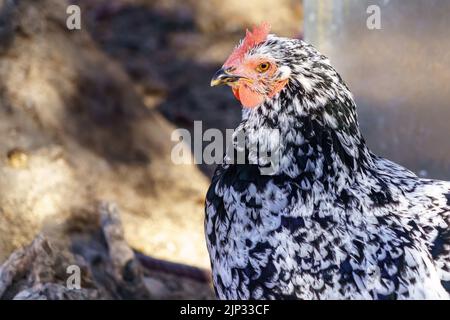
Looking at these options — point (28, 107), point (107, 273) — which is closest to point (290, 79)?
point (107, 273)

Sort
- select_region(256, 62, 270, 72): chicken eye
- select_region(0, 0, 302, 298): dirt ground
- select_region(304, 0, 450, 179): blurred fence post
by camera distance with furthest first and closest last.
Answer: select_region(0, 0, 302, 298): dirt ground < select_region(304, 0, 450, 179): blurred fence post < select_region(256, 62, 270, 72): chicken eye

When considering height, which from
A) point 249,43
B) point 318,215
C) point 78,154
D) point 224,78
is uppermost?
point 249,43

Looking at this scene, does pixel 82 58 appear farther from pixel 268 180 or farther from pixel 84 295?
pixel 268 180

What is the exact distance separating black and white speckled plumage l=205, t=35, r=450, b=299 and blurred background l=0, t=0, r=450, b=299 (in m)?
0.99

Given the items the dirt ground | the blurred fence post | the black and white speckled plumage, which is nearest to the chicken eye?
the black and white speckled plumage

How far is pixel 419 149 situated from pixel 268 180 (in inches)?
53.2

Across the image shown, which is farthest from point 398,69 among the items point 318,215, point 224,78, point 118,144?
point 118,144

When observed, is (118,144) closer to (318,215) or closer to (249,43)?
(249,43)

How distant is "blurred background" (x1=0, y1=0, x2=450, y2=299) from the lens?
11.8 feet

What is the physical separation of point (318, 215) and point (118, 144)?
2.37 metres

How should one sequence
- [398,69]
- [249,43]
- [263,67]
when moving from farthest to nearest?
1. [398,69]
2. [249,43]
3. [263,67]

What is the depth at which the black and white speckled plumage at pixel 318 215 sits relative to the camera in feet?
8.35

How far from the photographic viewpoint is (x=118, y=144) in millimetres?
4730

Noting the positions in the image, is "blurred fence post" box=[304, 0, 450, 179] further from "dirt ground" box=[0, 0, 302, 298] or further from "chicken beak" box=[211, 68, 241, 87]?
"dirt ground" box=[0, 0, 302, 298]
